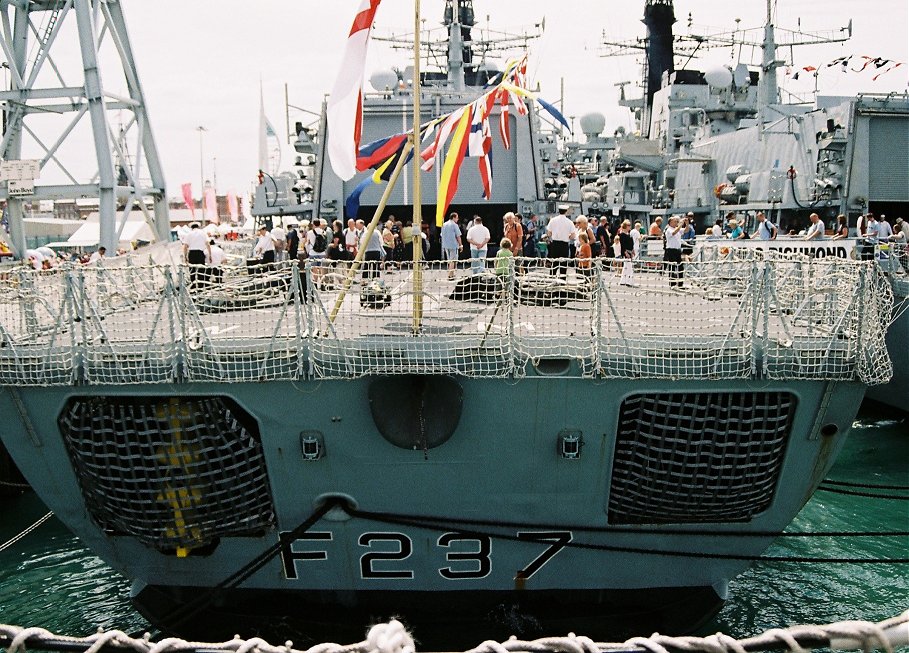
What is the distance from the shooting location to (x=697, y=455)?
268 inches

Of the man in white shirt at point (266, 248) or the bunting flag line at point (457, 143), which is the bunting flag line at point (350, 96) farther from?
the man in white shirt at point (266, 248)

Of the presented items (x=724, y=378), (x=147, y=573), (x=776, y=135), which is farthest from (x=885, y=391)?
(x=147, y=573)

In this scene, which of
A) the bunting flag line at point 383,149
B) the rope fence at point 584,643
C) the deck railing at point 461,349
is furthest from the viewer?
the bunting flag line at point 383,149

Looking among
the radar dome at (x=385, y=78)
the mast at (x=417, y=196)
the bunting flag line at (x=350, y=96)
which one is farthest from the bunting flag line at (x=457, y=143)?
the radar dome at (x=385, y=78)

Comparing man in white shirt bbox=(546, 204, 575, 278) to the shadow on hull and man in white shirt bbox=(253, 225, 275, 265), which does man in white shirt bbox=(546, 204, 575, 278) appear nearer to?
the shadow on hull

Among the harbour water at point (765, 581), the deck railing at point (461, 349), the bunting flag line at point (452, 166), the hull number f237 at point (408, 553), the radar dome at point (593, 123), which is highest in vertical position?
the radar dome at point (593, 123)

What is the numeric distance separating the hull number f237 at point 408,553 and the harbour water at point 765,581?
198cm

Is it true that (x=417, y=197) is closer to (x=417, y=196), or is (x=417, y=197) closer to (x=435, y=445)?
(x=417, y=196)

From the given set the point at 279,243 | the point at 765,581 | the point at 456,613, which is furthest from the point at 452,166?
the point at 279,243

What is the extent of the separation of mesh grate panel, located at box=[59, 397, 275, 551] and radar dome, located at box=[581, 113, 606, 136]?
34.4m

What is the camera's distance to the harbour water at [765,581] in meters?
8.20

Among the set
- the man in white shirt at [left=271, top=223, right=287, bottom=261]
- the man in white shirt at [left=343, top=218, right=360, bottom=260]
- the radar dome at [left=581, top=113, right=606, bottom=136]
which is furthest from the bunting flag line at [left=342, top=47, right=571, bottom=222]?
the radar dome at [left=581, top=113, right=606, bottom=136]

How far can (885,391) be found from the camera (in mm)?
15891

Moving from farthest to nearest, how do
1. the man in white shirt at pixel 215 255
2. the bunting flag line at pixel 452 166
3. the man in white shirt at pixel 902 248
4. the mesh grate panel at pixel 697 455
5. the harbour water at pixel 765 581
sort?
1. the man in white shirt at pixel 902 248
2. the man in white shirt at pixel 215 255
3. the harbour water at pixel 765 581
4. the bunting flag line at pixel 452 166
5. the mesh grate panel at pixel 697 455
